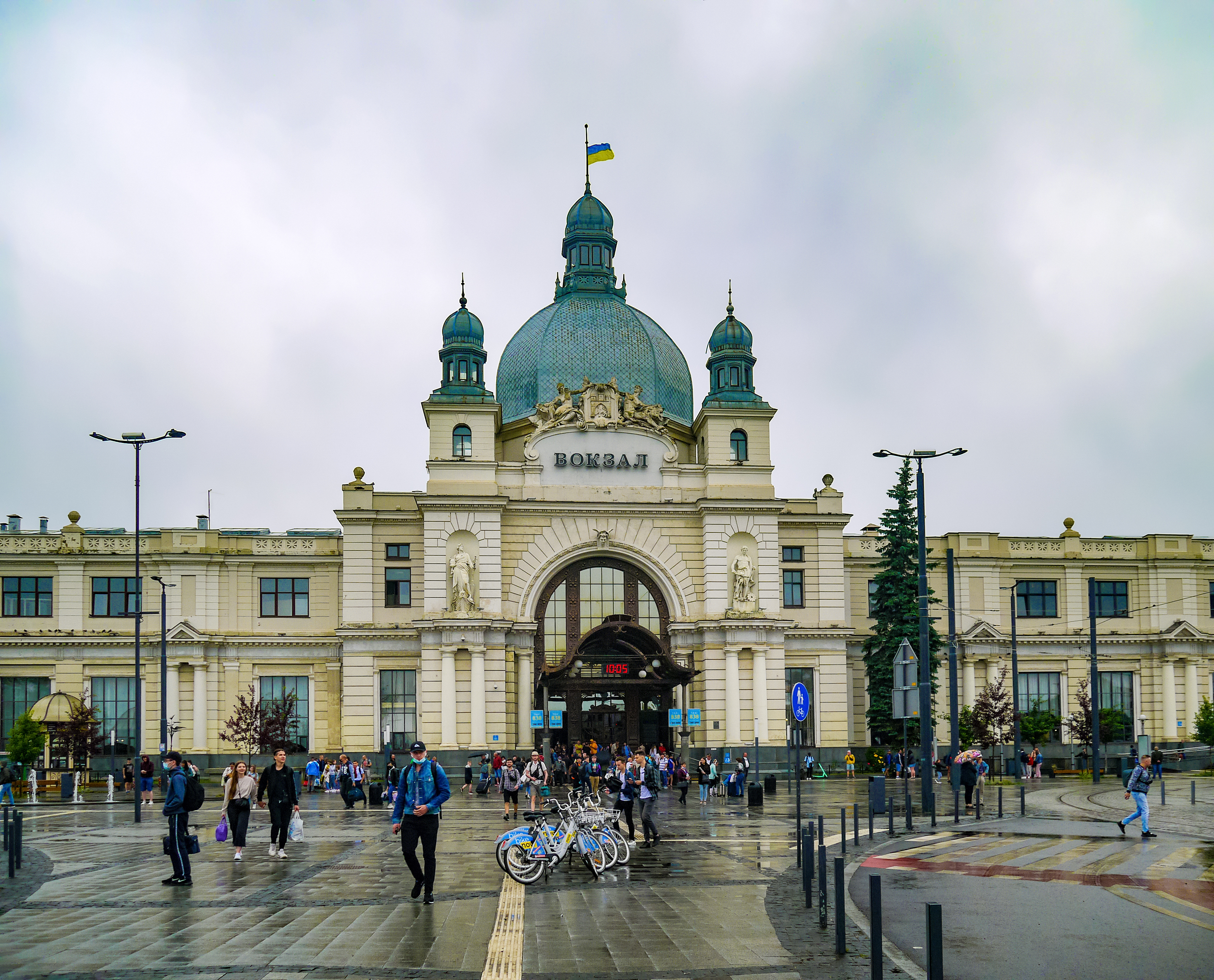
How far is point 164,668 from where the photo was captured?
142 feet

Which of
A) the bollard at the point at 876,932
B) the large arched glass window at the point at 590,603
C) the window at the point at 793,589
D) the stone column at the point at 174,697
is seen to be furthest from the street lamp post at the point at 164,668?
the bollard at the point at 876,932

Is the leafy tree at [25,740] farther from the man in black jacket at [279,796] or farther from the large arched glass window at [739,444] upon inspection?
the man in black jacket at [279,796]

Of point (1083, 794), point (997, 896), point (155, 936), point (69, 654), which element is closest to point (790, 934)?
point (997, 896)

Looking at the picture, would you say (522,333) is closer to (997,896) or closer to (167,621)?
(167,621)

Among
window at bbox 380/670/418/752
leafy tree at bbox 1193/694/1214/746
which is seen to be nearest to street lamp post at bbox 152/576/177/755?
window at bbox 380/670/418/752

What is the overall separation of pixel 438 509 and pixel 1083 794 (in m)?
28.3

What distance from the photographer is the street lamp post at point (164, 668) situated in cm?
4312

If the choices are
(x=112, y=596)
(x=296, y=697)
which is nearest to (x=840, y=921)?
(x=296, y=697)

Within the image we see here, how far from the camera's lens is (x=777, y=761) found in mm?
56250

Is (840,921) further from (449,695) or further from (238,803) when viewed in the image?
(449,695)

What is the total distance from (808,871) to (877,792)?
13.8m

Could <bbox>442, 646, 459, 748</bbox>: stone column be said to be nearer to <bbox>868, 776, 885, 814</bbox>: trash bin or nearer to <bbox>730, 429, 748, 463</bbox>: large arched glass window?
<bbox>730, 429, 748, 463</bbox>: large arched glass window

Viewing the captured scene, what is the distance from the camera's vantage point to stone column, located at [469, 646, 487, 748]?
53.2m

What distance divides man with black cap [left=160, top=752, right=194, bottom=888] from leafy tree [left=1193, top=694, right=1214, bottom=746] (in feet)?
164
